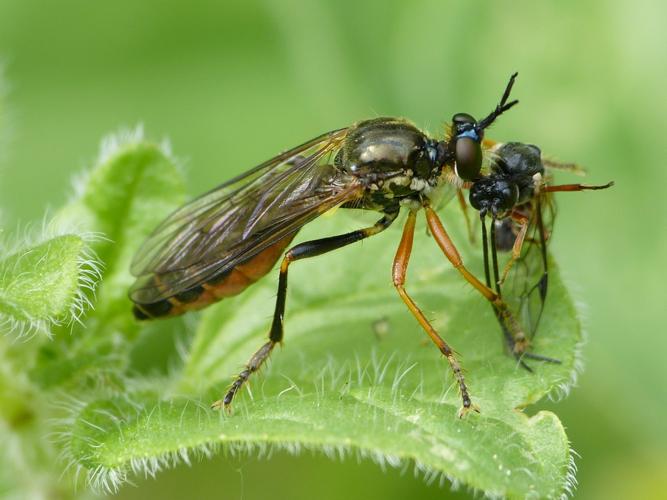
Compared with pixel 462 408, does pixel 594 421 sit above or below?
below

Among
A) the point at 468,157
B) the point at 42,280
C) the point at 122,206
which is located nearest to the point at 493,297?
the point at 468,157

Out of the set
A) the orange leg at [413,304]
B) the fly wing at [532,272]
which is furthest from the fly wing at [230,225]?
the fly wing at [532,272]

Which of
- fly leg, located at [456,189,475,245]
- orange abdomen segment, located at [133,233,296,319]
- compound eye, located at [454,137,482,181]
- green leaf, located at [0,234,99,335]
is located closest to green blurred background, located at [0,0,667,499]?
fly leg, located at [456,189,475,245]

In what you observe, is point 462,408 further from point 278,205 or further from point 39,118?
point 39,118

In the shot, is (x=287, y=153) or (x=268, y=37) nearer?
(x=287, y=153)

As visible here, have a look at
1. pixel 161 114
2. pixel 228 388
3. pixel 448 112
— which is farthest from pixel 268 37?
pixel 228 388
